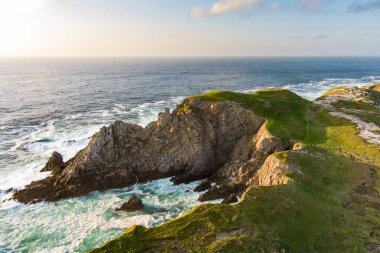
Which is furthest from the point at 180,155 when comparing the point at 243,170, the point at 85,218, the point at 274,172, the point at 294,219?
the point at 294,219

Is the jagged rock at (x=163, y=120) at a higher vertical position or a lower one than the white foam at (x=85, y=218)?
higher

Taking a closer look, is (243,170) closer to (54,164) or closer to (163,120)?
(163,120)

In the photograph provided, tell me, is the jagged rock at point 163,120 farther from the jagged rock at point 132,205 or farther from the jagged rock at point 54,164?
the jagged rock at point 54,164

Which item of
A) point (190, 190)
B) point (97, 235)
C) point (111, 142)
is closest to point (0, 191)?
point (111, 142)

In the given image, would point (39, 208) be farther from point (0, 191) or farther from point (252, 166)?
point (252, 166)

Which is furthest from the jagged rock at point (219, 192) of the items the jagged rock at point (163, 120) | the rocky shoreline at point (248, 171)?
the jagged rock at point (163, 120)

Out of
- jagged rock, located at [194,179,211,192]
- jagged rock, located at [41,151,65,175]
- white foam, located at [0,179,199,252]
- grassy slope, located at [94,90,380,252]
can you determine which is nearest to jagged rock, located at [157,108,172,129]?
white foam, located at [0,179,199,252]
